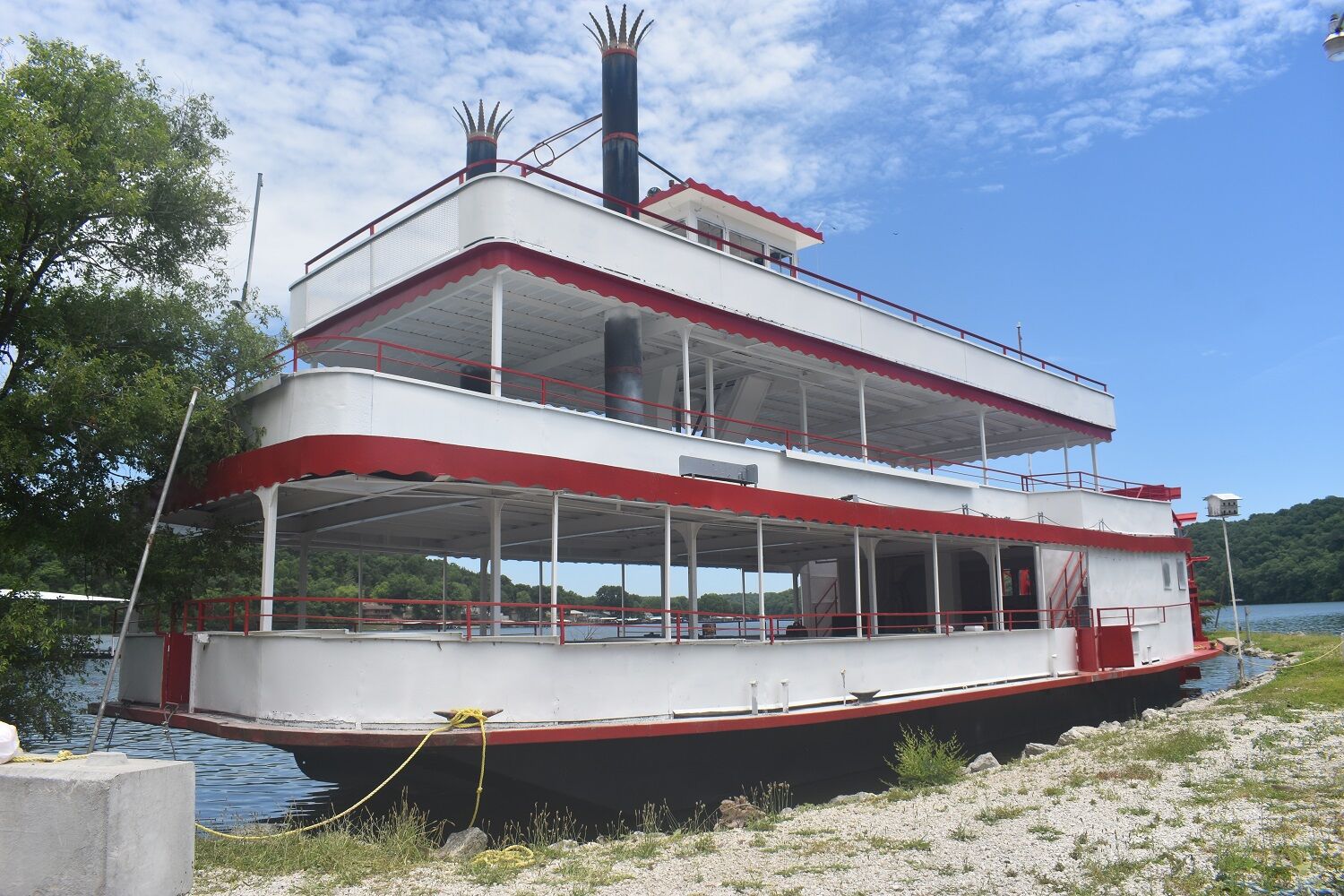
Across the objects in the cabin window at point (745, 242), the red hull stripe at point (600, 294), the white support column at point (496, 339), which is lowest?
the white support column at point (496, 339)

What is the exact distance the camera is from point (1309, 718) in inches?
629

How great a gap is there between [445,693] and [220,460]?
4.59 m

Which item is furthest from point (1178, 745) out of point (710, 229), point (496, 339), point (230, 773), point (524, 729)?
point (230, 773)

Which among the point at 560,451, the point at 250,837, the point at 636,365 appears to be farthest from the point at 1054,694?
the point at 250,837

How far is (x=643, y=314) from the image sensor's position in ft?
51.0

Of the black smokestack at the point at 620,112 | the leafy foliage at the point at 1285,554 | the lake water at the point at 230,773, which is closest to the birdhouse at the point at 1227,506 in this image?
the lake water at the point at 230,773

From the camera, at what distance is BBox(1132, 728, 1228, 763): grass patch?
1295 cm

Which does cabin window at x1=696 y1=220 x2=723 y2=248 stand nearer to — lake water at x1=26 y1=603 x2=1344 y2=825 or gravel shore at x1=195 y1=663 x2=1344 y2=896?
gravel shore at x1=195 y1=663 x2=1344 y2=896

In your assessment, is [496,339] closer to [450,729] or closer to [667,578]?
[667,578]

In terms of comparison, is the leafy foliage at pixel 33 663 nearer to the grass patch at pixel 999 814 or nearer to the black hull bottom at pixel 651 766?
the black hull bottom at pixel 651 766

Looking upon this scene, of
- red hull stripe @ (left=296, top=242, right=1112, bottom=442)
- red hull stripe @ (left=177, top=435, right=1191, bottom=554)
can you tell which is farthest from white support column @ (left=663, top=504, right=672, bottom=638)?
red hull stripe @ (left=296, top=242, right=1112, bottom=442)

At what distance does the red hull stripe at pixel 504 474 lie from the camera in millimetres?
10922

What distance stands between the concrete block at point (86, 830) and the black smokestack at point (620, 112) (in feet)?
43.9

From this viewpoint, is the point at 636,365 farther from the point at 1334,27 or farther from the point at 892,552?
the point at 892,552
